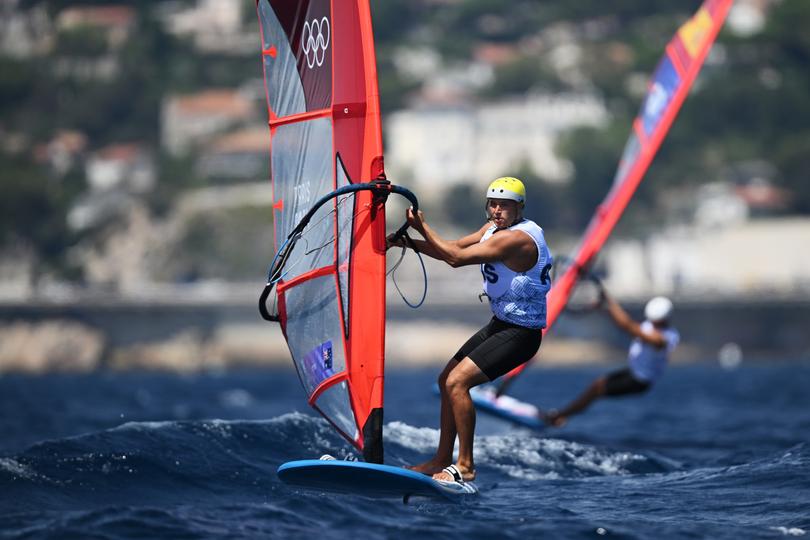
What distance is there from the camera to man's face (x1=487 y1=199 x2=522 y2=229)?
8.98 m

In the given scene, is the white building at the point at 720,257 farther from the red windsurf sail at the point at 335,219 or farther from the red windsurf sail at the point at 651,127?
the red windsurf sail at the point at 335,219

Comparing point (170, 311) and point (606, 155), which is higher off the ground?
point (606, 155)

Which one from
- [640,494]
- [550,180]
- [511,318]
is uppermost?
[550,180]

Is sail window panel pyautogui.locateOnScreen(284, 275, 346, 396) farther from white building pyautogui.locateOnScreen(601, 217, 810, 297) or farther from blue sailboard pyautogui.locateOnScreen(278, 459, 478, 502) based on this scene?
white building pyautogui.locateOnScreen(601, 217, 810, 297)

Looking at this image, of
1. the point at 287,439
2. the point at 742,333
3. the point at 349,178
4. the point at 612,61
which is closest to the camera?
the point at 349,178

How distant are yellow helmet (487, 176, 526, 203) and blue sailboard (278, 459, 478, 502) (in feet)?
5.60

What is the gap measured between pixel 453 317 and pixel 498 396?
52.4 meters

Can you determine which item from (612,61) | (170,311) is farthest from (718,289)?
(612,61)

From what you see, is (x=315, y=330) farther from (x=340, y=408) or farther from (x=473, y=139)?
(x=473, y=139)

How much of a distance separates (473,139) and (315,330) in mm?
95900

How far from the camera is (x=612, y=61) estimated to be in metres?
117

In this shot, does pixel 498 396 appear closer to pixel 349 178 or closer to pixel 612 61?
pixel 349 178

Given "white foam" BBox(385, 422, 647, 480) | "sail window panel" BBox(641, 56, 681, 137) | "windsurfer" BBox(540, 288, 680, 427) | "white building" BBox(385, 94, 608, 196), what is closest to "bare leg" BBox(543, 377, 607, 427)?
"windsurfer" BBox(540, 288, 680, 427)

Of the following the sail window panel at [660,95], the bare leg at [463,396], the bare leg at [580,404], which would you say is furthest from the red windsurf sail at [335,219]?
the sail window panel at [660,95]
